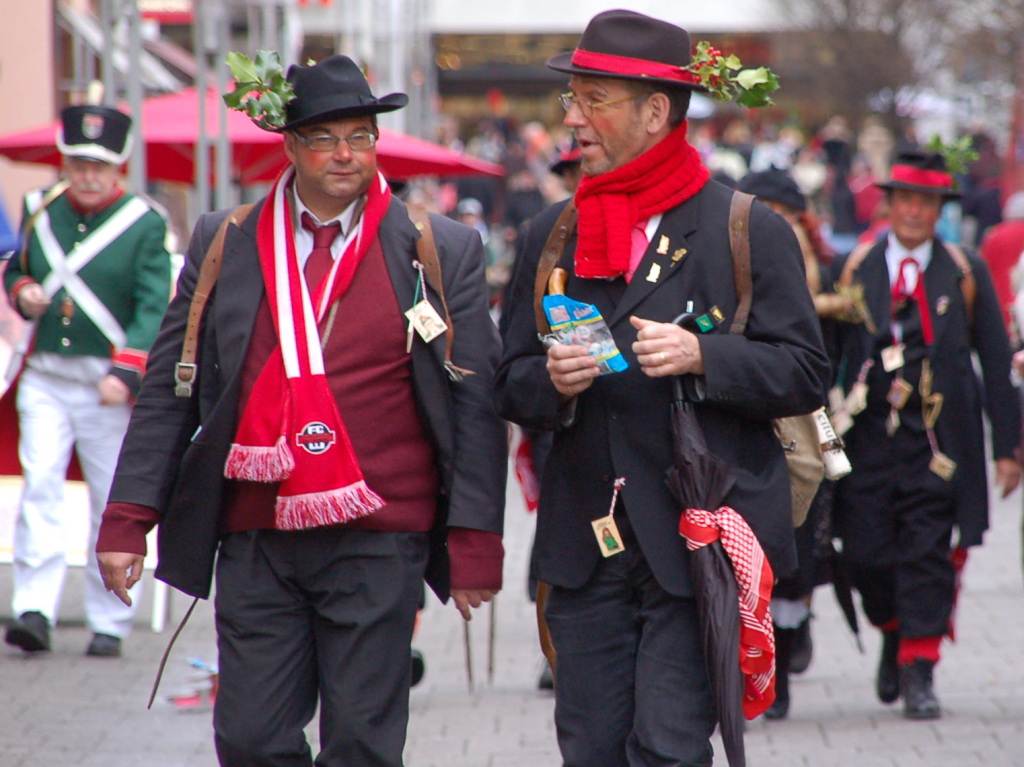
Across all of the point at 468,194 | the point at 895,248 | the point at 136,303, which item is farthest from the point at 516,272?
the point at 468,194

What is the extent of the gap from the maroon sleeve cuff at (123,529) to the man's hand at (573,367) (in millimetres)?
1106

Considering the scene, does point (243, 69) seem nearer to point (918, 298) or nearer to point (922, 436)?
point (918, 298)

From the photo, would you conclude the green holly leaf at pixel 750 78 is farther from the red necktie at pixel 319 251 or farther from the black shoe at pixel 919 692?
the black shoe at pixel 919 692

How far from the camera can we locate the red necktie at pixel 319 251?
4352mm

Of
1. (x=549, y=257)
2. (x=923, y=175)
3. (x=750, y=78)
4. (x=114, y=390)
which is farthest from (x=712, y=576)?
(x=114, y=390)

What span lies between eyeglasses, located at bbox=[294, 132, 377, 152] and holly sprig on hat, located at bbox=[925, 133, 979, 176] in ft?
11.0

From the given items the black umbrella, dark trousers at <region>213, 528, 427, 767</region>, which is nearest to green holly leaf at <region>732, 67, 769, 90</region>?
the black umbrella

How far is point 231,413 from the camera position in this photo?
4.29 meters

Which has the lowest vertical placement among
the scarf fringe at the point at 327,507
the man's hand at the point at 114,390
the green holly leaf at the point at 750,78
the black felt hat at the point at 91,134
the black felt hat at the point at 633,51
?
the man's hand at the point at 114,390

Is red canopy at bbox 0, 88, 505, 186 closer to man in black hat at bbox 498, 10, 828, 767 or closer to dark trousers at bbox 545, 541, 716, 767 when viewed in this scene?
man in black hat at bbox 498, 10, 828, 767

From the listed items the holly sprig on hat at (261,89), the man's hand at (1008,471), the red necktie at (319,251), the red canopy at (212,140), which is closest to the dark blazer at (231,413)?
the red necktie at (319,251)

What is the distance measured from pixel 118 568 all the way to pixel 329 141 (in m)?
1.16

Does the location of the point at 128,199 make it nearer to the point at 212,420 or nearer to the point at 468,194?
the point at 212,420

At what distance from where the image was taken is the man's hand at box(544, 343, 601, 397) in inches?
155
